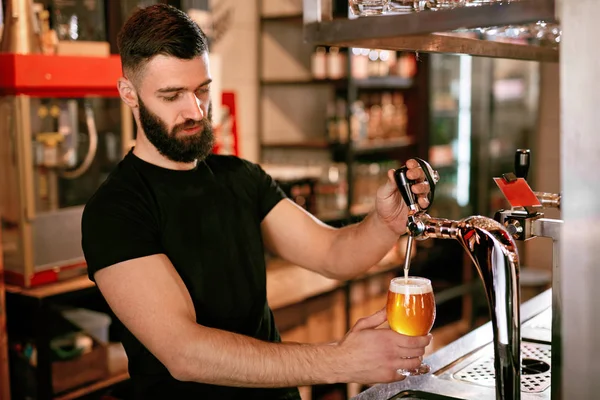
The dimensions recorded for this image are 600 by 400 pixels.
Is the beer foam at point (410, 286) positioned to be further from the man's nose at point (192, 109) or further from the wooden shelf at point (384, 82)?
the wooden shelf at point (384, 82)

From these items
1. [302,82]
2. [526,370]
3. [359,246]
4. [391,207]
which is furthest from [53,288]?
[302,82]

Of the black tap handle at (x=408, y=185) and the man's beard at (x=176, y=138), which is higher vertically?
the man's beard at (x=176, y=138)

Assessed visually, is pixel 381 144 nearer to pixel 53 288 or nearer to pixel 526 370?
pixel 53 288

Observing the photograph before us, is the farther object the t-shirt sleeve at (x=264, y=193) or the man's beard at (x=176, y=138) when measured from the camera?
the t-shirt sleeve at (x=264, y=193)

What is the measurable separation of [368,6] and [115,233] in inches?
29.5

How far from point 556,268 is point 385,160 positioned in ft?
13.5

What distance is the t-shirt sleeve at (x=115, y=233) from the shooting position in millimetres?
1588

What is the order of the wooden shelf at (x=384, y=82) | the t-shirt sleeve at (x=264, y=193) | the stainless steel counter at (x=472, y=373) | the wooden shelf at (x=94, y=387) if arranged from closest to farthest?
the stainless steel counter at (x=472, y=373), the t-shirt sleeve at (x=264, y=193), the wooden shelf at (x=94, y=387), the wooden shelf at (x=384, y=82)

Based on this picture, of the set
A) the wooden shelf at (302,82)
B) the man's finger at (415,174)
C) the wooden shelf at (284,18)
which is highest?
the wooden shelf at (284,18)

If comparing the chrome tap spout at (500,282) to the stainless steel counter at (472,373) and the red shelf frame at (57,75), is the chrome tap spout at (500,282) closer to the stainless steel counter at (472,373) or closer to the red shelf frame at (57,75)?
the stainless steel counter at (472,373)

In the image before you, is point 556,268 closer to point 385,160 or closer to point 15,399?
point 15,399

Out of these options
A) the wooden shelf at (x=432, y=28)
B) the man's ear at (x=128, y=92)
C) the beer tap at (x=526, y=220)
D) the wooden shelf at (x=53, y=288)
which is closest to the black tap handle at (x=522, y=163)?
the beer tap at (x=526, y=220)

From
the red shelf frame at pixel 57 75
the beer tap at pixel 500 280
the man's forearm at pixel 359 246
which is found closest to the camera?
the beer tap at pixel 500 280

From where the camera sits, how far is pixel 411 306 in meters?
1.31
